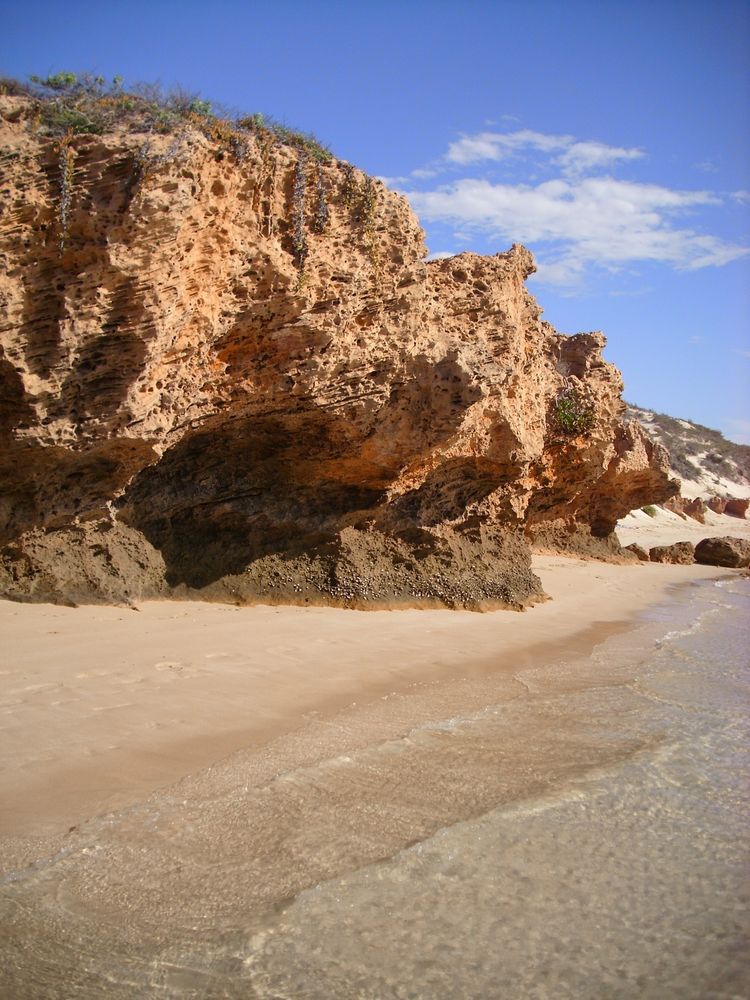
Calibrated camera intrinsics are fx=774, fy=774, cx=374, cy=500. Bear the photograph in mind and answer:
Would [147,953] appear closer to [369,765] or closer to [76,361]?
[369,765]

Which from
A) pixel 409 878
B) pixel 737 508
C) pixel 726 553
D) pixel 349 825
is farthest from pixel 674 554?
pixel 409 878

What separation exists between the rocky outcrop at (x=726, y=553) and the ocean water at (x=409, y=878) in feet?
55.9

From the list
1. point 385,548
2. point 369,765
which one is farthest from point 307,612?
point 369,765

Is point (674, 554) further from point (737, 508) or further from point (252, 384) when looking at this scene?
point (737, 508)

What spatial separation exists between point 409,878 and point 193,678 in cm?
267

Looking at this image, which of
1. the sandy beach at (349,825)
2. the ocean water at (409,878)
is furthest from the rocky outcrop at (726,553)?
the ocean water at (409,878)

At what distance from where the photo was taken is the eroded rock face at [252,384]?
22.4 ft

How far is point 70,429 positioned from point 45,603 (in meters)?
1.62

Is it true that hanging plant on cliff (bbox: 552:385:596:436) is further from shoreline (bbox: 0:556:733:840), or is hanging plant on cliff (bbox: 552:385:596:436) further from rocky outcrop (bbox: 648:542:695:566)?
rocky outcrop (bbox: 648:542:695:566)

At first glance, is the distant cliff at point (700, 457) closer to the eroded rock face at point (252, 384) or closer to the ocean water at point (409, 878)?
the eroded rock face at point (252, 384)

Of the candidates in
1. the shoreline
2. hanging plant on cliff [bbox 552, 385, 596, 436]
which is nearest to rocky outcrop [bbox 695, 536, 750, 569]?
hanging plant on cliff [bbox 552, 385, 596, 436]

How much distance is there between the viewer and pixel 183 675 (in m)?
5.23

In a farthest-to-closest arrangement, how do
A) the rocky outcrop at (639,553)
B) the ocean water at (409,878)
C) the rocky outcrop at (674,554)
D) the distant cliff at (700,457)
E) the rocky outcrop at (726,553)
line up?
the distant cliff at (700,457) → the rocky outcrop at (726,553) → the rocky outcrop at (674,554) → the rocky outcrop at (639,553) → the ocean water at (409,878)

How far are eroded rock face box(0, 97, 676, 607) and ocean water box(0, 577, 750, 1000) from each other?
12.9 feet
